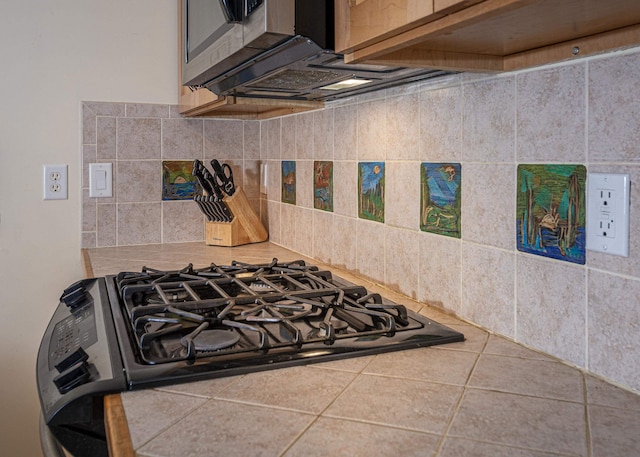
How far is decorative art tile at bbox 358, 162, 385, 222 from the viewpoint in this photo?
1456mm

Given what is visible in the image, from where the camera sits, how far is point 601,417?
73 centimetres

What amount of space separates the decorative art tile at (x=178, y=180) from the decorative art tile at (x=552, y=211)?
1.55m

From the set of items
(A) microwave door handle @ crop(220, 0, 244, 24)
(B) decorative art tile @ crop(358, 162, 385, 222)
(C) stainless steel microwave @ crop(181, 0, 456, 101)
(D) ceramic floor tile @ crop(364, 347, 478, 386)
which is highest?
(A) microwave door handle @ crop(220, 0, 244, 24)

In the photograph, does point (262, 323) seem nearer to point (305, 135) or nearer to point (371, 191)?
point (371, 191)

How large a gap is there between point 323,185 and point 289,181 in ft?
1.04

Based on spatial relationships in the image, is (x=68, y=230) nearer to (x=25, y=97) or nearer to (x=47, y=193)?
(x=47, y=193)

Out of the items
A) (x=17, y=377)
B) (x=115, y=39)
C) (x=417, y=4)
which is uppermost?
(x=115, y=39)

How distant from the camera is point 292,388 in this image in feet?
2.70

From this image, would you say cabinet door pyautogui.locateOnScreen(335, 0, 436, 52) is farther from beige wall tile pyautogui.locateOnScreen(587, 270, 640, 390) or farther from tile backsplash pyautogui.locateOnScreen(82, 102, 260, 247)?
tile backsplash pyautogui.locateOnScreen(82, 102, 260, 247)

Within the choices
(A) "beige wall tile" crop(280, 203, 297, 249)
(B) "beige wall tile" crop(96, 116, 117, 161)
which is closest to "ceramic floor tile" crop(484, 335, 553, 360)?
(A) "beige wall tile" crop(280, 203, 297, 249)

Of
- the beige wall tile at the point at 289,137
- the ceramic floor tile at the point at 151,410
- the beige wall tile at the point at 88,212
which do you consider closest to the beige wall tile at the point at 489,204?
the ceramic floor tile at the point at 151,410

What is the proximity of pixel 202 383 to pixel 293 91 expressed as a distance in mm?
924

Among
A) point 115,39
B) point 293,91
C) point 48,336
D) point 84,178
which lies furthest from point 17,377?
point 293,91

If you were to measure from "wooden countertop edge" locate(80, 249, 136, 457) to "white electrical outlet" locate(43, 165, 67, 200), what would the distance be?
1.46 metres
